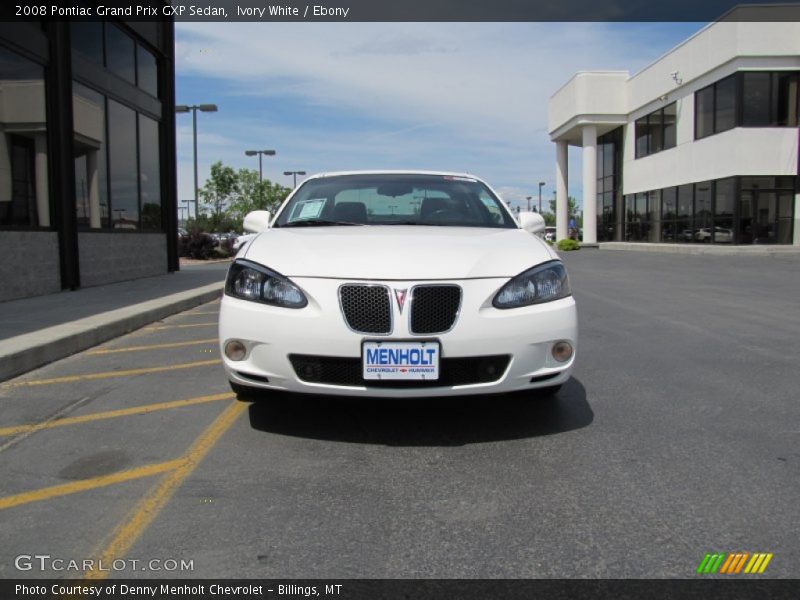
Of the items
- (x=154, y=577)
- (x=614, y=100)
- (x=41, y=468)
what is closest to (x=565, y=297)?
(x=154, y=577)

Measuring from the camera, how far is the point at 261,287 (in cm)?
367

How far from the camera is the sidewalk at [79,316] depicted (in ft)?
19.4

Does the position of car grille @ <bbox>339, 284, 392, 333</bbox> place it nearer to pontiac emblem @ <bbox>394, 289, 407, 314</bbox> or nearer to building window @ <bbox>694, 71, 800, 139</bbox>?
pontiac emblem @ <bbox>394, 289, 407, 314</bbox>

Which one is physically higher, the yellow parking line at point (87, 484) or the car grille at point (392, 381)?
the car grille at point (392, 381)

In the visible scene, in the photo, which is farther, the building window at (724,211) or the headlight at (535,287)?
the building window at (724,211)

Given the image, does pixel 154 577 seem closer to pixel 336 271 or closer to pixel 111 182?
pixel 336 271

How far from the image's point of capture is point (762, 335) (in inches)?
282

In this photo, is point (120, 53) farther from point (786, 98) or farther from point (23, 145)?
point (786, 98)

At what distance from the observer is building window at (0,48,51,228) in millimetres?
9547

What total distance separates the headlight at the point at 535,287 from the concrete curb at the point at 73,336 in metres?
4.17

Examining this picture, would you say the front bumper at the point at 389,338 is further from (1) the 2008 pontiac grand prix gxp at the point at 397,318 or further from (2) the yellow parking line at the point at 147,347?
(2) the yellow parking line at the point at 147,347

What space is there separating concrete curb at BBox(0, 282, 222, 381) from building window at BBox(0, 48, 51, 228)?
238 centimetres

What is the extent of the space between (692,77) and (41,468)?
2995 cm

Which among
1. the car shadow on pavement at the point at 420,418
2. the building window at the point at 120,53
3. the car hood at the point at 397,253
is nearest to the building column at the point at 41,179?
the building window at the point at 120,53
